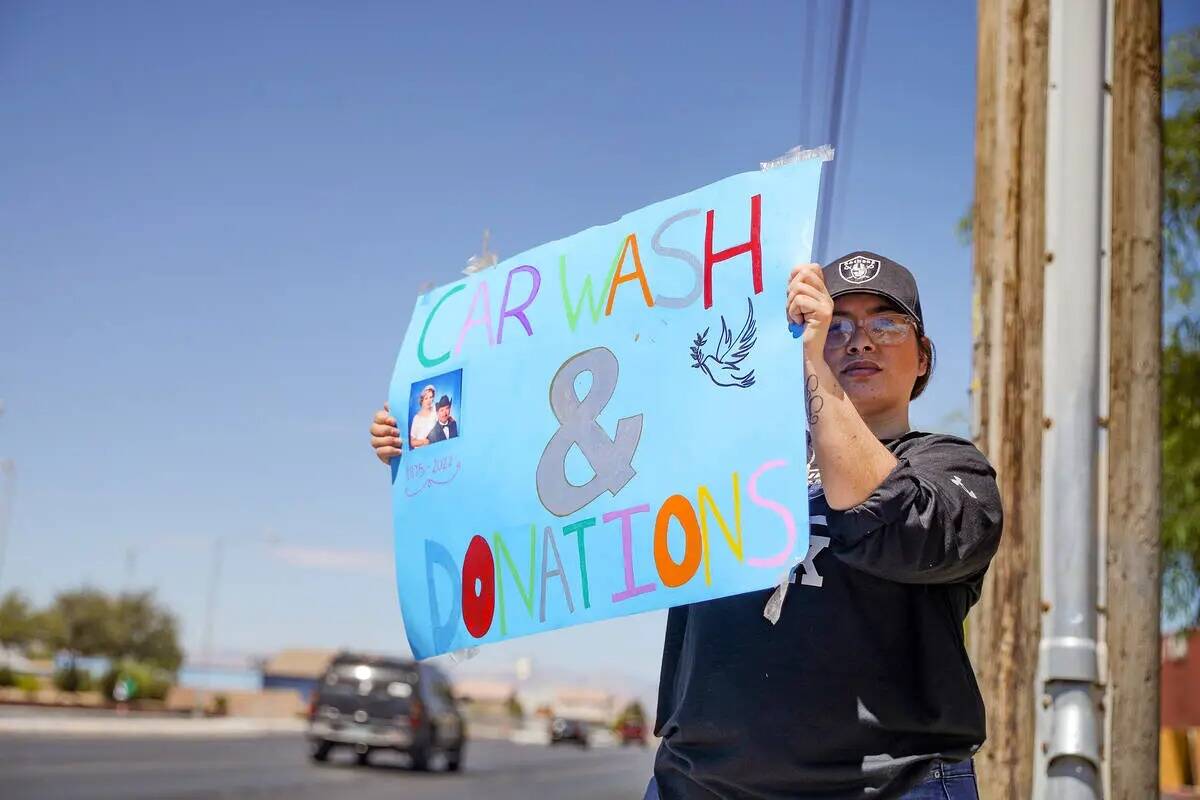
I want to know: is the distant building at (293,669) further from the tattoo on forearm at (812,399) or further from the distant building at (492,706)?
the tattoo on forearm at (812,399)

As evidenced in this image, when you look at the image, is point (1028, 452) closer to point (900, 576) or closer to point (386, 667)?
point (900, 576)

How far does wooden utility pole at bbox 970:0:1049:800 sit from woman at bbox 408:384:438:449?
161 cm

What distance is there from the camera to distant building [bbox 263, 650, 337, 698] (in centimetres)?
12788

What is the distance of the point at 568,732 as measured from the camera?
2271 inches

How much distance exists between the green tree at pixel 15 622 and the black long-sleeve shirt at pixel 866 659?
312ft

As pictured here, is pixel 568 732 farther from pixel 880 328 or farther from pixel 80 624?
pixel 880 328

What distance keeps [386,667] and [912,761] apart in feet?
74.9

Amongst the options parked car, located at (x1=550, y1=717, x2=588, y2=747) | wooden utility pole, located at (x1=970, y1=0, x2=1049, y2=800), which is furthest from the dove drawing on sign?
parked car, located at (x1=550, y1=717, x2=588, y2=747)

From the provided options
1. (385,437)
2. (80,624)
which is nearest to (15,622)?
(80,624)

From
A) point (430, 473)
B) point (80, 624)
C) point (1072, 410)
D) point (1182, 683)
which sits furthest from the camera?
point (80, 624)

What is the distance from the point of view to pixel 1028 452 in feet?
12.8

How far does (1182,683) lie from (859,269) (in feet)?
117

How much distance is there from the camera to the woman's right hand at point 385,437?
3336mm

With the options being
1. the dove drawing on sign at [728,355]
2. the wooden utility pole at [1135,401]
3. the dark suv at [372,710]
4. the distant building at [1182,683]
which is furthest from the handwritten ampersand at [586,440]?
the distant building at [1182,683]
